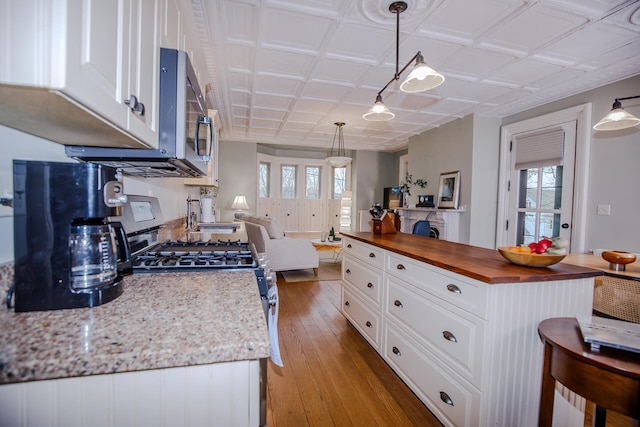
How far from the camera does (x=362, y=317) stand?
2436 millimetres

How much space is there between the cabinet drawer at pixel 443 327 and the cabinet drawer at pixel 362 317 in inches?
12.6

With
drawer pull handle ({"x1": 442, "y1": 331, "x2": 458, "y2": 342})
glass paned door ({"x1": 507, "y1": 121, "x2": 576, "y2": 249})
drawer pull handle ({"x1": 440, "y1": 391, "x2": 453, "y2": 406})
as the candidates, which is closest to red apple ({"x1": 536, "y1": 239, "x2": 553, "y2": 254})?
drawer pull handle ({"x1": 442, "y1": 331, "x2": 458, "y2": 342})

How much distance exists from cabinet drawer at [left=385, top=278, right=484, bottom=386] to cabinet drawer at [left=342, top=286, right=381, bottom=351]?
1.05 ft

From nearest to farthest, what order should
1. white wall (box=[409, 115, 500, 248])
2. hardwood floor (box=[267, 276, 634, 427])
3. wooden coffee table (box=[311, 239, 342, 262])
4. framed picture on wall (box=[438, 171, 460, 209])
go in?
hardwood floor (box=[267, 276, 634, 427]) → white wall (box=[409, 115, 500, 248]) → framed picture on wall (box=[438, 171, 460, 209]) → wooden coffee table (box=[311, 239, 342, 262])

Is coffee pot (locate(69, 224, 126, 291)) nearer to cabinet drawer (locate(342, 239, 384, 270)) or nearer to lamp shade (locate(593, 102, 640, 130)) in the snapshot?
cabinet drawer (locate(342, 239, 384, 270))

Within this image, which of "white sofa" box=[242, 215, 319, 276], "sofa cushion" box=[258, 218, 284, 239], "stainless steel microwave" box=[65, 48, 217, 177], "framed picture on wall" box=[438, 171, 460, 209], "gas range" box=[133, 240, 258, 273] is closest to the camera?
"stainless steel microwave" box=[65, 48, 217, 177]

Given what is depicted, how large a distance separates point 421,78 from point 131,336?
207 centimetres

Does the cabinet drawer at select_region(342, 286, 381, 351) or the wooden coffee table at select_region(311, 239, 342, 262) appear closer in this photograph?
the cabinet drawer at select_region(342, 286, 381, 351)

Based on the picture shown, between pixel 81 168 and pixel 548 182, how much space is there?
4.80m

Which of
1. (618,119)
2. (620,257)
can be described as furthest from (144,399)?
(618,119)

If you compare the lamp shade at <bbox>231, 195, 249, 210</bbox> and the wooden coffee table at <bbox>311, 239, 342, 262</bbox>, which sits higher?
the lamp shade at <bbox>231, 195, 249, 210</bbox>

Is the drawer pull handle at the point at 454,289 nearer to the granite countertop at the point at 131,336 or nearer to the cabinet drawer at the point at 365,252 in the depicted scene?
the cabinet drawer at the point at 365,252

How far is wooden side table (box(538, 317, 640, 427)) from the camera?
79cm

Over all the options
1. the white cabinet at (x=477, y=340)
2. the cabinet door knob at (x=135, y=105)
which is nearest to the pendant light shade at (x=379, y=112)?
the white cabinet at (x=477, y=340)
